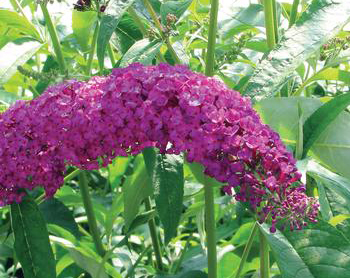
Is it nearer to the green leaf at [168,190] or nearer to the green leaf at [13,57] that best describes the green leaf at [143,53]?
the green leaf at [168,190]

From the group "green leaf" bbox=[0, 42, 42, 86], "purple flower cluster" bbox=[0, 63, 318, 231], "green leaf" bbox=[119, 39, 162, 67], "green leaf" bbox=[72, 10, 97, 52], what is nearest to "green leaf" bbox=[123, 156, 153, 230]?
"purple flower cluster" bbox=[0, 63, 318, 231]

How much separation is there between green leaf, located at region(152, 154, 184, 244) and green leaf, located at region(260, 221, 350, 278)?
20cm

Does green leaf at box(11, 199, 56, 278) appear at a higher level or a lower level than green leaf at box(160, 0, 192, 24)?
lower

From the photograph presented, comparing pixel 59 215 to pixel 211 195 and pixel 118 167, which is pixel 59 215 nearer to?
pixel 118 167

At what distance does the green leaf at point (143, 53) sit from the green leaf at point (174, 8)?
7cm

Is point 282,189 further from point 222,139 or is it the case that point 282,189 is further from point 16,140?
point 16,140

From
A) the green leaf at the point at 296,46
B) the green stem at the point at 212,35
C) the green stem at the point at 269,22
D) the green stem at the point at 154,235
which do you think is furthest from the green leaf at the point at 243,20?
the green stem at the point at 154,235

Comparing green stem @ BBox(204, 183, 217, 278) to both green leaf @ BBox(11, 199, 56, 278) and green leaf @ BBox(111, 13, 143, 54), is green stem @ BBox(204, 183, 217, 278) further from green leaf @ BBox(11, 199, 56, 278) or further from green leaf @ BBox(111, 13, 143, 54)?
green leaf @ BBox(111, 13, 143, 54)

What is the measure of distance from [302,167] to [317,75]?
0.42m

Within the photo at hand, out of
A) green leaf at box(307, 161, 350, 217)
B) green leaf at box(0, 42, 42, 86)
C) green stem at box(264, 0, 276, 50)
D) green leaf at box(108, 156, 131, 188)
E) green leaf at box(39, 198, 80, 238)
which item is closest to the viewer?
green leaf at box(307, 161, 350, 217)

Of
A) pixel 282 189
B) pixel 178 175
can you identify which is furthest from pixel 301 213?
pixel 178 175

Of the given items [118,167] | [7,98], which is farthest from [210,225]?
[7,98]

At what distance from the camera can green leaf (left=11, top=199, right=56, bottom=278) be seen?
141 cm

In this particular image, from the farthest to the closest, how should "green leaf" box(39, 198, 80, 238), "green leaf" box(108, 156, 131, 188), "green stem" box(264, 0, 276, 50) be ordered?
"green leaf" box(108, 156, 131, 188), "green leaf" box(39, 198, 80, 238), "green stem" box(264, 0, 276, 50)
